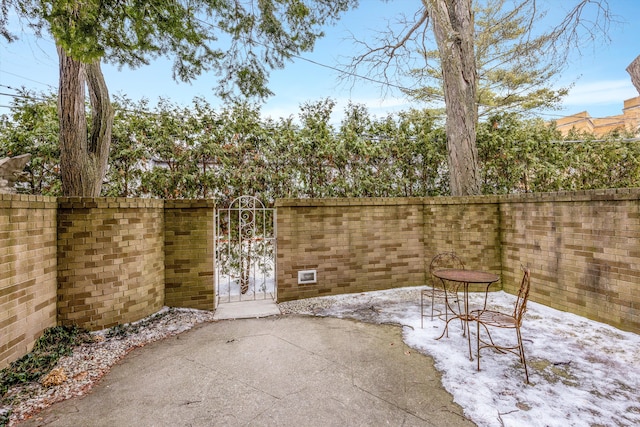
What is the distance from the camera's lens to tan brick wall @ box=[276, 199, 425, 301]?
17.0ft

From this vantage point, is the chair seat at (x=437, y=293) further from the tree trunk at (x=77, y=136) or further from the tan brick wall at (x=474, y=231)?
the tree trunk at (x=77, y=136)

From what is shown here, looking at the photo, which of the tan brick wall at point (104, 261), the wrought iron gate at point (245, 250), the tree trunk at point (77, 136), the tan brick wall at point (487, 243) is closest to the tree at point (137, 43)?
the tree trunk at point (77, 136)

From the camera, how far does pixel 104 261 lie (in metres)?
3.76

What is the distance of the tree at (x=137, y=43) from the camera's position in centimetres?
316

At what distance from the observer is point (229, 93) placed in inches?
217

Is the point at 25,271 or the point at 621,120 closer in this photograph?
the point at 25,271

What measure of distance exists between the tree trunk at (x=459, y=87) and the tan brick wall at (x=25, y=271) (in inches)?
266

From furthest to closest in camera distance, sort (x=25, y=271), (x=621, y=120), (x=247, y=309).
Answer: (x=621, y=120) < (x=247, y=309) < (x=25, y=271)

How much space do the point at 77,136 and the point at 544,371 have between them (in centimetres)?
674

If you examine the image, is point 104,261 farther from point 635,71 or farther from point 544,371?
point 635,71

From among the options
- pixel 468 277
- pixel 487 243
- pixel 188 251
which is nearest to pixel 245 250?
pixel 188 251

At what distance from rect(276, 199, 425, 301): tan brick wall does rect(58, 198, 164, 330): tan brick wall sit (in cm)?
206

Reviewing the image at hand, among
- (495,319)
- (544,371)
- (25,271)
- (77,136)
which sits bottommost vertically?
(544,371)

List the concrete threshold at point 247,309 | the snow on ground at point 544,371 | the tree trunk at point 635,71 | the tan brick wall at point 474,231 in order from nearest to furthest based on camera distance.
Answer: the snow on ground at point 544,371 → the tree trunk at point 635,71 → the concrete threshold at point 247,309 → the tan brick wall at point 474,231
